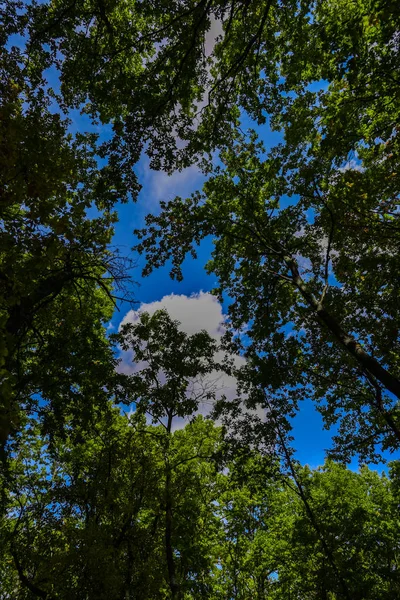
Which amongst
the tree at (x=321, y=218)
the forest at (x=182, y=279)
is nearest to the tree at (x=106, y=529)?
the forest at (x=182, y=279)

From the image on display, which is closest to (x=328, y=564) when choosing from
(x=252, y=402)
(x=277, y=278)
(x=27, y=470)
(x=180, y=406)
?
(x=252, y=402)

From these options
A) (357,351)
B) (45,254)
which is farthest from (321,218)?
(45,254)

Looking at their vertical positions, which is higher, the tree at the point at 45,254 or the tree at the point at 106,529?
the tree at the point at 45,254

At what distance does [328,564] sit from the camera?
40.3 feet

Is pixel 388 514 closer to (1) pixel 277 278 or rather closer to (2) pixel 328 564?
(2) pixel 328 564

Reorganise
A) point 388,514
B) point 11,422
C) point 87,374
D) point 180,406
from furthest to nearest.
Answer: point 388,514 → point 180,406 → point 87,374 → point 11,422

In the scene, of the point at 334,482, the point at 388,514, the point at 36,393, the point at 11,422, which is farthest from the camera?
the point at 334,482

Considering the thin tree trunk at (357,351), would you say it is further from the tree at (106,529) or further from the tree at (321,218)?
the tree at (106,529)

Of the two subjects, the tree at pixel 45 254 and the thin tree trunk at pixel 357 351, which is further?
the thin tree trunk at pixel 357 351

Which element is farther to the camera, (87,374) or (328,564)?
(328,564)

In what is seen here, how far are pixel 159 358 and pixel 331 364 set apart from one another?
657cm

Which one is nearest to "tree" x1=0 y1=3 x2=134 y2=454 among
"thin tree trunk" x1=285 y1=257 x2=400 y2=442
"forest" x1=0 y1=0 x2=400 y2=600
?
"forest" x1=0 y1=0 x2=400 y2=600

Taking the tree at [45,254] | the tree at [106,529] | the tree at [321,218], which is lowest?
the tree at [106,529]

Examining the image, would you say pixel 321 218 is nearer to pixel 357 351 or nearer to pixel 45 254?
pixel 357 351
